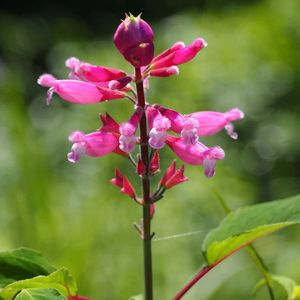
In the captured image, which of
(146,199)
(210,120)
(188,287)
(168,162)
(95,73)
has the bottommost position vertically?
(168,162)

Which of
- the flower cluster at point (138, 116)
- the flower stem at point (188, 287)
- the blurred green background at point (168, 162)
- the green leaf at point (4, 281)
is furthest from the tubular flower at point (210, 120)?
the blurred green background at point (168, 162)

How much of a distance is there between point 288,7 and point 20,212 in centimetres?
278

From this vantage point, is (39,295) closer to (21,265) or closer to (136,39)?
(21,265)

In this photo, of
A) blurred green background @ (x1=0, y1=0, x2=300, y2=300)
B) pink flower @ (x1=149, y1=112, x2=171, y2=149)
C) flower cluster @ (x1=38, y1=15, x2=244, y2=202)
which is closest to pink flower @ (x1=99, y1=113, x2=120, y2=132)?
flower cluster @ (x1=38, y1=15, x2=244, y2=202)

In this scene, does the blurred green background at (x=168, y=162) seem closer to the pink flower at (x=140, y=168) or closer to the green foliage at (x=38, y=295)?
the pink flower at (x=140, y=168)

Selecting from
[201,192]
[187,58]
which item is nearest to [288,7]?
[201,192]

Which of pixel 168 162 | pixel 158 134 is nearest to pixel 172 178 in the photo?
pixel 158 134

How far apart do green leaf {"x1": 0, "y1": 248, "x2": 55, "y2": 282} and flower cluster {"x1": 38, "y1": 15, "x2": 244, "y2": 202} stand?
0.58ft

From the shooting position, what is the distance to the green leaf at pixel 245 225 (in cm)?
118

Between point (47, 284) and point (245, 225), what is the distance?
1.20 ft

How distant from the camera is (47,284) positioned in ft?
3.53

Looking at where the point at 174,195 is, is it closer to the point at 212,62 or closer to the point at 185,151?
the point at 212,62

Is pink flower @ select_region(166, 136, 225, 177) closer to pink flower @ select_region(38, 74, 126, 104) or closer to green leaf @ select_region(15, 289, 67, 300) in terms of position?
pink flower @ select_region(38, 74, 126, 104)

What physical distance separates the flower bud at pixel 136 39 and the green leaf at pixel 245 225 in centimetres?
33
